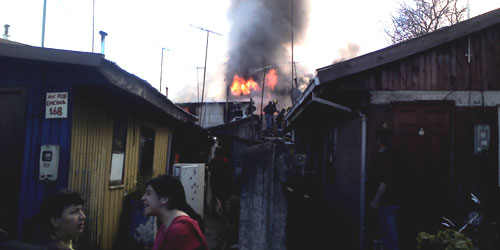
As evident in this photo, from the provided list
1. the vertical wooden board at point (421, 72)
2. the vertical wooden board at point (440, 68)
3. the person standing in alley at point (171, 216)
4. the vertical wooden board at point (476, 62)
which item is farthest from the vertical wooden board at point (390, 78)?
the person standing in alley at point (171, 216)

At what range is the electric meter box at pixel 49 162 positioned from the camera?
5.59 meters

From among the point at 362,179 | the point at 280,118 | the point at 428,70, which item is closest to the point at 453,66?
the point at 428,70

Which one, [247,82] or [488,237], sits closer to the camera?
[488,237]

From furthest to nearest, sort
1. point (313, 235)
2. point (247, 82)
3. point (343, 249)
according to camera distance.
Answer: point (247, 82), point (313, 235), point (343, 249)

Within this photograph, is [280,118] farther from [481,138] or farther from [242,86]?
[481,138]

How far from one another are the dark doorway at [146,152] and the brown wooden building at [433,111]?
14.1 feet

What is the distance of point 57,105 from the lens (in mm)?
5840

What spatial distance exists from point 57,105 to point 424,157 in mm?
6626

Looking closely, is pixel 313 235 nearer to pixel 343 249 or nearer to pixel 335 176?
pixel 343 249

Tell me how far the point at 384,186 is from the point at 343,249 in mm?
2665

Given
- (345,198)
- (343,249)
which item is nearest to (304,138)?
(345,198)

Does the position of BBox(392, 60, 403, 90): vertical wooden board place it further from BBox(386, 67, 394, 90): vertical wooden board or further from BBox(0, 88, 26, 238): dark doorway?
BBox(0, 88, 26, 238): dark doorway

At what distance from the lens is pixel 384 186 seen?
20.1ft

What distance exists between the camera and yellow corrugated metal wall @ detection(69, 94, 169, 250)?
6102mm
